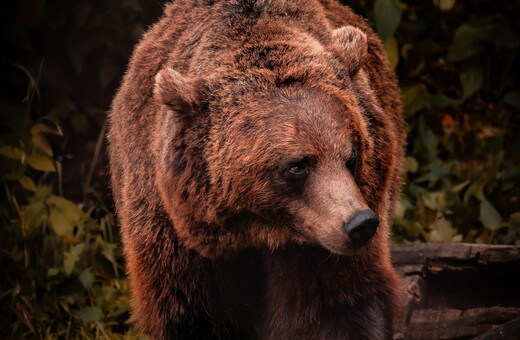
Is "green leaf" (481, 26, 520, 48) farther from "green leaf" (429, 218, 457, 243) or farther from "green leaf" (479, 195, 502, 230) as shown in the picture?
"green leaf" (429, 218, 457, 243)

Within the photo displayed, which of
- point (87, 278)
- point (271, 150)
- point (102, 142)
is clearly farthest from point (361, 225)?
point (102, 142)

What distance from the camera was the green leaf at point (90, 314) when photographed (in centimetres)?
586

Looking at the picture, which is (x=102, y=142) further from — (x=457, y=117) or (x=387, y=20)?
(x=457, y=117)

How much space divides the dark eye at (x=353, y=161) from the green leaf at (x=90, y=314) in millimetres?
2423

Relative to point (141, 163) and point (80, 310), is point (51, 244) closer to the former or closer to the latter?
point (80, 310)

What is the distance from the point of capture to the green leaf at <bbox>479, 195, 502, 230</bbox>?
21.6ft

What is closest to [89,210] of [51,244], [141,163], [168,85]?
[51,244]

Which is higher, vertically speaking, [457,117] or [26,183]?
[26,183]

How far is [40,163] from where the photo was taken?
20.2 feet

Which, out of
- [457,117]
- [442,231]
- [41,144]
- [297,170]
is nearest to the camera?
[297,170]

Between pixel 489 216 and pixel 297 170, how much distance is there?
3.07 metres

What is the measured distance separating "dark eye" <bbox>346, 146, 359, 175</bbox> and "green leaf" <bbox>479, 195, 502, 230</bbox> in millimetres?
2773

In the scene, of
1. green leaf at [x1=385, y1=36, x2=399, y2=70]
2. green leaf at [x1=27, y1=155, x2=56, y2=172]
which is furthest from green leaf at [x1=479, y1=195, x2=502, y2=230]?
green leaf at [x1=27, y1=155, x2=56, y2=172]

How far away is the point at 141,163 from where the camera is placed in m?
4.58
